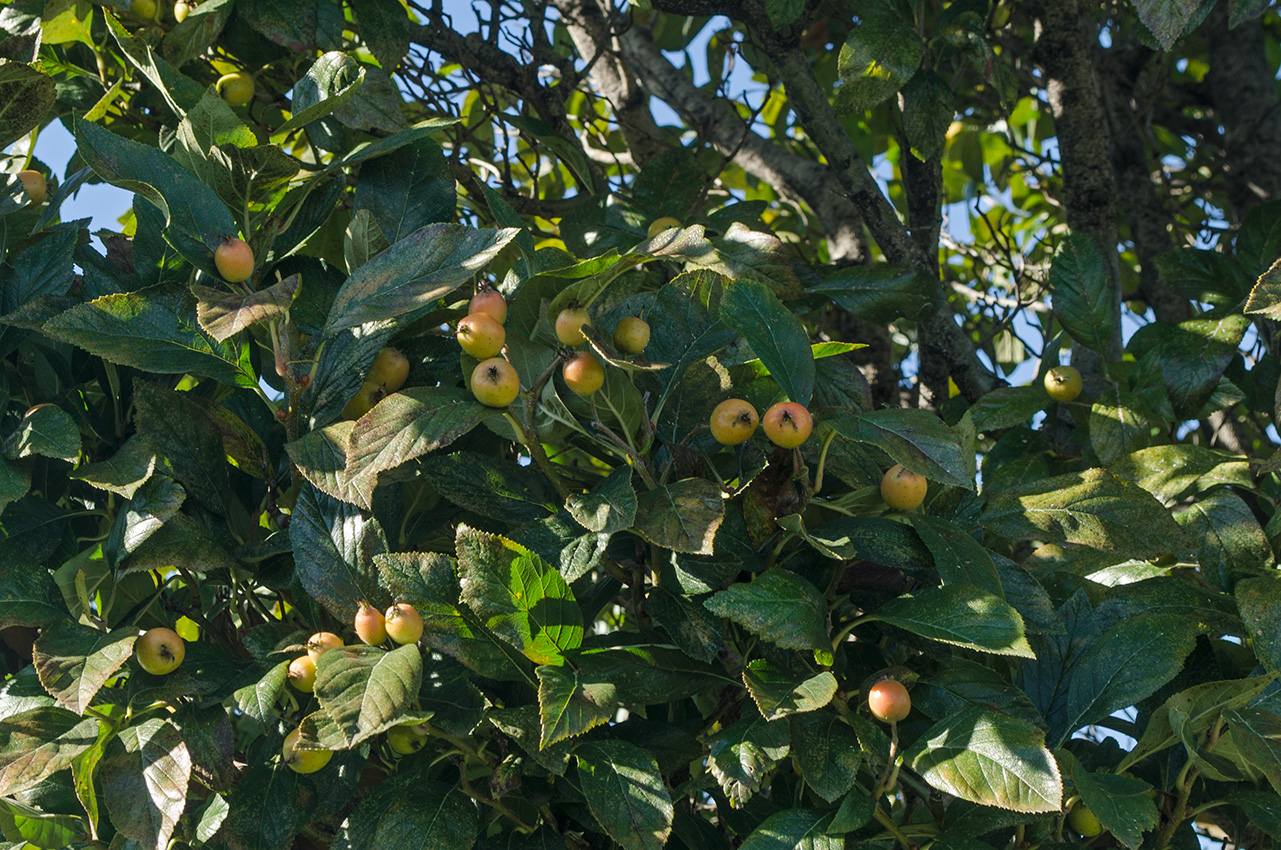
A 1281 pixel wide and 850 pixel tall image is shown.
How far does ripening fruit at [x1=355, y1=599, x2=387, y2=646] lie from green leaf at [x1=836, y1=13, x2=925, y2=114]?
1305 millimetres

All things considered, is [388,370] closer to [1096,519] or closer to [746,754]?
[746,754]

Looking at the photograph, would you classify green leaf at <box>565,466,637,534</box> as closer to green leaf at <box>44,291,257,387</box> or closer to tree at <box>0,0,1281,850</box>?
tree at <box>0,0,1281,850</box>

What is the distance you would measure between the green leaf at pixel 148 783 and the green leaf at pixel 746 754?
1.82 ft

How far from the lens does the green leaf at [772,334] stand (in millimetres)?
1140

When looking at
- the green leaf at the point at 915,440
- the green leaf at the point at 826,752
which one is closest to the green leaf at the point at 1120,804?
the green leaf at the point at 826,752

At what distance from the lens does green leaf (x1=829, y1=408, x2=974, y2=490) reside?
1.09 m

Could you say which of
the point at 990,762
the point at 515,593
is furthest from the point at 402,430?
the point at 990,762

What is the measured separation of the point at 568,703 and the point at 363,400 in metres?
0.46

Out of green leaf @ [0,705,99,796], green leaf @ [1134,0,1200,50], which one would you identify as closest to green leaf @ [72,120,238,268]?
green leaf @ [0,705,99,796]

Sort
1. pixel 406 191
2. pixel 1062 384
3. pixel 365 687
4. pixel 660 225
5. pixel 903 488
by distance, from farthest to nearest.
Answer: pixel 1062 384 → pixel 660 225 → pixel 406 191 → pixel 903 488 → pixel 365 687

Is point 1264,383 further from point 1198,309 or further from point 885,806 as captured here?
point 885,806

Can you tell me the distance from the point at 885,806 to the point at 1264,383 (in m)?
1.21

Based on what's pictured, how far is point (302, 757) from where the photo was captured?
1.13 metres

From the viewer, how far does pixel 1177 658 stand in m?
1.25
